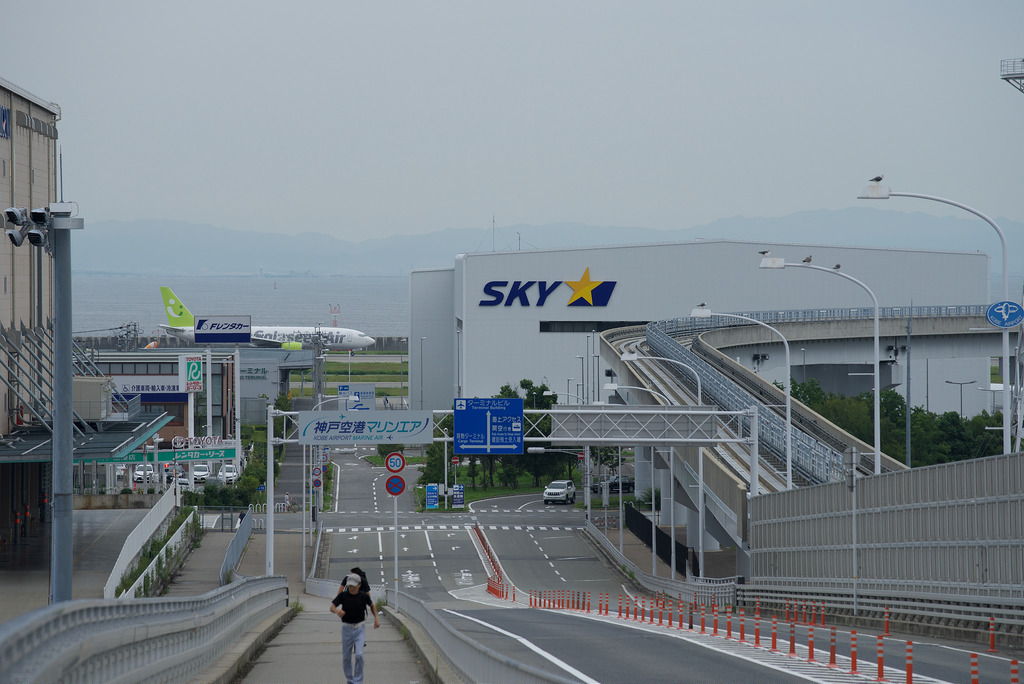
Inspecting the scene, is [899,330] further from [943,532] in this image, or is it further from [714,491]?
[943,532]

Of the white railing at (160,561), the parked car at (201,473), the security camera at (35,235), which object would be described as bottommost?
the parked car at (201,473)

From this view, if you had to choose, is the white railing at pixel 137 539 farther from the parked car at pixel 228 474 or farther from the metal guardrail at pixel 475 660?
the parked car at pixel 228 474

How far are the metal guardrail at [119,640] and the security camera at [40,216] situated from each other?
→ 16.6 ft

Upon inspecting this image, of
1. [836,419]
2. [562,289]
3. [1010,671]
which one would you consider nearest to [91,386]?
[1010,671]

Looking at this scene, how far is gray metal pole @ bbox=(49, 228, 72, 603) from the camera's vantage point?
14.0 meters

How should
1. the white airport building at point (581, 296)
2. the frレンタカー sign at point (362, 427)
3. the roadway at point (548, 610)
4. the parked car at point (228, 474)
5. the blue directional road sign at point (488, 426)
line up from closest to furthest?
1. the roadway at point (548, 610)
2. the frレンタカー sign at point (362, 427)
3. the blue directional road sign at point (488, 426)
4. the parked car at point (228, 474)
5. the white airport building at point (581, 296)

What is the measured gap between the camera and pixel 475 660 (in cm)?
1196

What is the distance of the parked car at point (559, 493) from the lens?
7594cm

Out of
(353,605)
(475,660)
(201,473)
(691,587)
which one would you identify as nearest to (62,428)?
(353,605)

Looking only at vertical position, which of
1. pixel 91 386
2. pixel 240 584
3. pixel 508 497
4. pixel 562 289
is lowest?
pixel 508 497

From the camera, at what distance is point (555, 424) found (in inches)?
1682

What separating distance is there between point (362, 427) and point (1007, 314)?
25.3 metres

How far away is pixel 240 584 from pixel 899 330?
73372 mm

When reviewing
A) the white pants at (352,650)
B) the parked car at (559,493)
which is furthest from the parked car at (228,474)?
the white pants at (352,650)
